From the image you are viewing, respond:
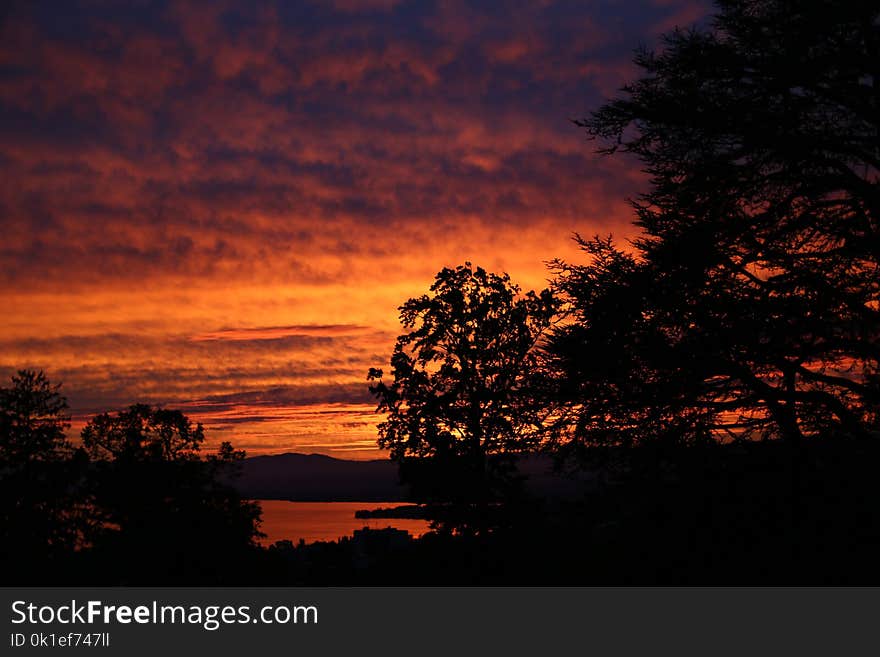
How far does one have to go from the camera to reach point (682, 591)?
13.3 meters

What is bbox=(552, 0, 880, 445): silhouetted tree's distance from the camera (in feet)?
51.8

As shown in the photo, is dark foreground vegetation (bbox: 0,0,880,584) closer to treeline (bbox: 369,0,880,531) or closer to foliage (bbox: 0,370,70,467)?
treeline (bbox: 369,0,880,531)

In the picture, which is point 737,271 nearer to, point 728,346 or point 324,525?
point 728,346

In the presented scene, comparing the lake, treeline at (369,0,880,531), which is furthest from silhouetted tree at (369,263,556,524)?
the lake

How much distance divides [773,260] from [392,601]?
950cm

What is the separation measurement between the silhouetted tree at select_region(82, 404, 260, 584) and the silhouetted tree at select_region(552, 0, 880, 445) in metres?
32.8

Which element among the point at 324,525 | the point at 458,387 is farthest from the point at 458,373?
the point at 324,525

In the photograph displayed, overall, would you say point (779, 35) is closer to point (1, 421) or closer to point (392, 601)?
point (392, 601)

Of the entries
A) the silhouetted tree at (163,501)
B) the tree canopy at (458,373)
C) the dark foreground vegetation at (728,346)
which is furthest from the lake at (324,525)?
the dark foreground vegetation at (728,346)

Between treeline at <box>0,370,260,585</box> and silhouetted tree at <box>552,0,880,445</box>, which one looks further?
treeline at <box>0,370,260,585</box>

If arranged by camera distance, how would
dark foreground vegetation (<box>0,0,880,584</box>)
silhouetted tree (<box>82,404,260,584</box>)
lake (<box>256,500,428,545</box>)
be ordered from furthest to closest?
1. lake (<box>256,500,428,545</box>)
2. silhouetted tree (<box>82,404,260,584</box>)
3. dark foreground vegetation (<box>0,0,880,584</box>)

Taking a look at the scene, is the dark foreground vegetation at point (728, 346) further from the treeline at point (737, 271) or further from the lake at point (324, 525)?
the lake at point (324, 525)

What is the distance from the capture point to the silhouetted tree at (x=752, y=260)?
51.8 ft

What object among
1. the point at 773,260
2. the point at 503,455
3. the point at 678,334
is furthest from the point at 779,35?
the point at 503,455
